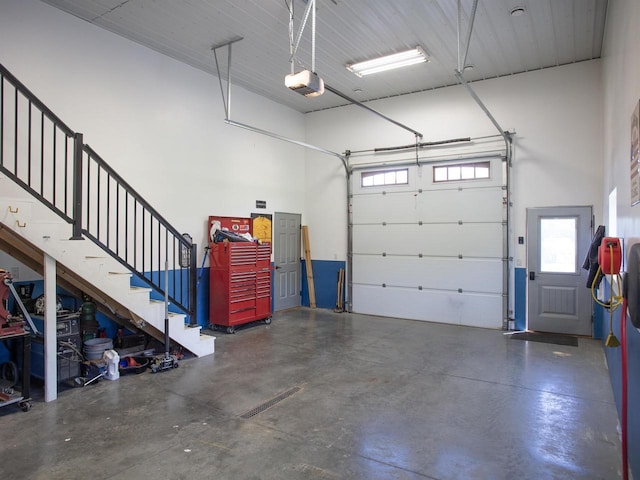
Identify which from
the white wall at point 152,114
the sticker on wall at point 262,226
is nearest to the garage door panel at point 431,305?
the sticker on wall at point 262,226

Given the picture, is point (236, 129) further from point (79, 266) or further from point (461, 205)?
point (461, 205)

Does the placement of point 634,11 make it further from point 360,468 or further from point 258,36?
point 258,36

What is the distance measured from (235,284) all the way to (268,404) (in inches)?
115

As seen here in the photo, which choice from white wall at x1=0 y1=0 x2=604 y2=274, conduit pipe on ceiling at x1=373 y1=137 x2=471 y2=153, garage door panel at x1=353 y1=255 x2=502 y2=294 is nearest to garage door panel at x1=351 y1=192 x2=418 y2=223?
white wall at x1=0 y1=0 x2=604 y2=274

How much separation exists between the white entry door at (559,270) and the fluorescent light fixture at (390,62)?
3052mm

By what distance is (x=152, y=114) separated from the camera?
5.71 m

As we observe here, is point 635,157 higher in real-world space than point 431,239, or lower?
higher

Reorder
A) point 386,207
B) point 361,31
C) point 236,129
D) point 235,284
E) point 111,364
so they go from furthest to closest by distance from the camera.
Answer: point 386,207, point 236,129, point 235,284, point 361,31, point 111,364

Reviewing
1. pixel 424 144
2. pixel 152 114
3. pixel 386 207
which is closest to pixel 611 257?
pixel 424 144

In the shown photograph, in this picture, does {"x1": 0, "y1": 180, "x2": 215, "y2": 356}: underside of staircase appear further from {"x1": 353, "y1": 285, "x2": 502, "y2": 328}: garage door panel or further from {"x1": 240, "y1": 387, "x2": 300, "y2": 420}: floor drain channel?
{"x1": 353, "y1": 285, "x2": 502, "y2": 328}: garage door panel

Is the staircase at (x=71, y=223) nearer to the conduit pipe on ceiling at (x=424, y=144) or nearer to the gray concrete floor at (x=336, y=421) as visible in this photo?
the gray concrete floor at (x=336, y=421)

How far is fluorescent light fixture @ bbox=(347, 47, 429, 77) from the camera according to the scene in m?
5.85

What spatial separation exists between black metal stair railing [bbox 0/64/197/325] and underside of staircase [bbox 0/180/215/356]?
13cm

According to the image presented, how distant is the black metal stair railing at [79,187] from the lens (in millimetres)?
3797
